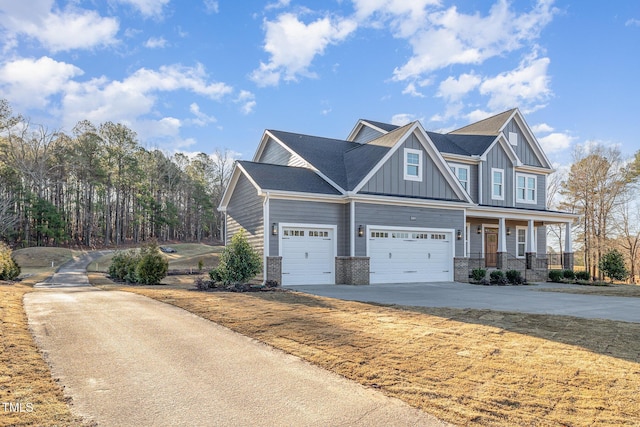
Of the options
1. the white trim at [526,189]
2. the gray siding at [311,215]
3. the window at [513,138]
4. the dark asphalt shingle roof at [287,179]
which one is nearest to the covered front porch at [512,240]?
the white trim at [526,189]

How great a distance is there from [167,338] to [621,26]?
1948 centimetres

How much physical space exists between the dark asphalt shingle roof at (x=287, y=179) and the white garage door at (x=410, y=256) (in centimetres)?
295

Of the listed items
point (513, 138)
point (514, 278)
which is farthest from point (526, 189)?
point (514, 278)

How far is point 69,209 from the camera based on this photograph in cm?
5734

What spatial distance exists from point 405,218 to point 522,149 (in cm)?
1221

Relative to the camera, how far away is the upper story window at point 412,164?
61.3 ft

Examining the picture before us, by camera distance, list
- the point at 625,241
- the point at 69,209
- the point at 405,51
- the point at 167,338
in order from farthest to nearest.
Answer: the point at 69,209 → the point at 625,241 → the point at 405,51 → the point at 167,338

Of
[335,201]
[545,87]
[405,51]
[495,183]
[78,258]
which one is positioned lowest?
[78,258]

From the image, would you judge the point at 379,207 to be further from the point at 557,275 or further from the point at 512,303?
Answer: the point at 557,275

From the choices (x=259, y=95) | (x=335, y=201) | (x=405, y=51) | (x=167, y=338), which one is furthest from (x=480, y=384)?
(x=259, y=95)

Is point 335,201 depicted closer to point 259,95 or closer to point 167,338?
point 259,95

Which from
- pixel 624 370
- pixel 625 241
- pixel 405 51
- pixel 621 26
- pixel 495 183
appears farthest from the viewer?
pixel 625 241

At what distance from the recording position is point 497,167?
24.0 meters

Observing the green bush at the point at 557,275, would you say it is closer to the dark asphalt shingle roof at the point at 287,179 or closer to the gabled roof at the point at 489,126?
the gabled roof at the point at 489,126
